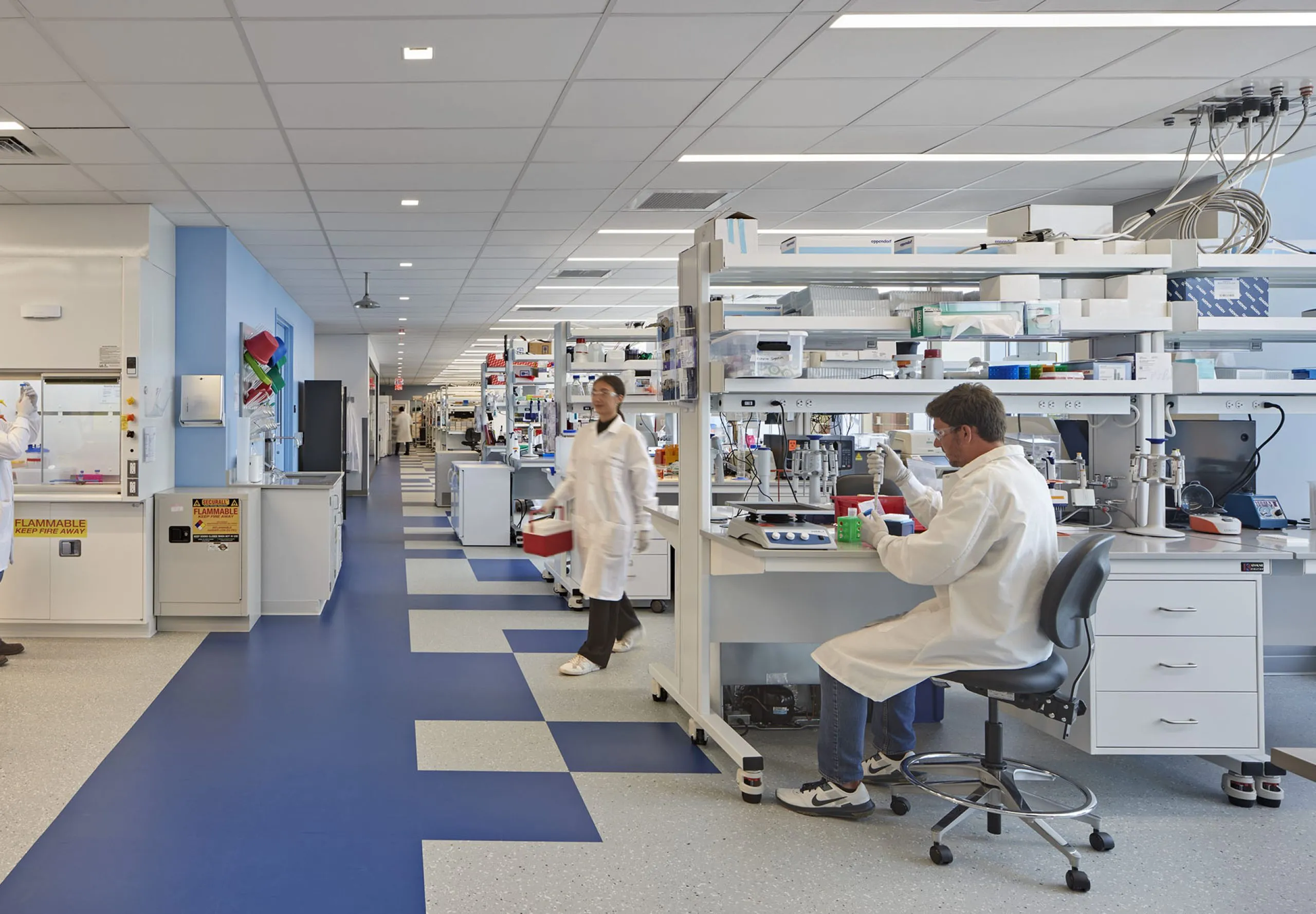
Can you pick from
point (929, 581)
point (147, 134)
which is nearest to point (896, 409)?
point (929, 581)

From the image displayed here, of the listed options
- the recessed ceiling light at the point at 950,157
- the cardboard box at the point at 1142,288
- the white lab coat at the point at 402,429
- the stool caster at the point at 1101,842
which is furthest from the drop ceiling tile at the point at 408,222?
the white lab coat at the point at 402,429

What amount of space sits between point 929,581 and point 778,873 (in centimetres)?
92

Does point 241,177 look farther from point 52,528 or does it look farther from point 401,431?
point 401,431

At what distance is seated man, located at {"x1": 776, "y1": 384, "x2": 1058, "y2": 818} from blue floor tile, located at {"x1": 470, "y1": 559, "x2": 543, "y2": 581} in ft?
15.2

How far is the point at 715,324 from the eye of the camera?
11.7 ft

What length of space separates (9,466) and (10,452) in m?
0.24

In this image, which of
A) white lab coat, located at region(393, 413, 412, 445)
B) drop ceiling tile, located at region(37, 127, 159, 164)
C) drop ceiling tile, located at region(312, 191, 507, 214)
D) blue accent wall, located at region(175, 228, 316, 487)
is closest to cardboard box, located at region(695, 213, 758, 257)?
drop ceiling tile, located at region(312, 191, 507, 214)

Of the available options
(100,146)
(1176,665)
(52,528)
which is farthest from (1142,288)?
Result: (52,528)

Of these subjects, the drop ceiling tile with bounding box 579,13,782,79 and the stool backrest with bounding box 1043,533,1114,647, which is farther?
the drop ceiling tile with bounding box 579,13,782,79

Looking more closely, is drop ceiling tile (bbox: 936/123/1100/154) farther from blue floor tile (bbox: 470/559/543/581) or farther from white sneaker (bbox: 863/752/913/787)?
blue floor tile (bbox: 470/559/543/581)

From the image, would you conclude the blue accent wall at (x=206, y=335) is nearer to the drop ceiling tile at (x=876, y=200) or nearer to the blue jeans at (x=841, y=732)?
the drop ceiling tile at (x=876, y=200)

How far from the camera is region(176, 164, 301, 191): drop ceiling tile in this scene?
4965 mm

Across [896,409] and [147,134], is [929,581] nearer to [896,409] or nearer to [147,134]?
[896,409]

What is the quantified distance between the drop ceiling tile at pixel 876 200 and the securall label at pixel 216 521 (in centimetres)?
417
